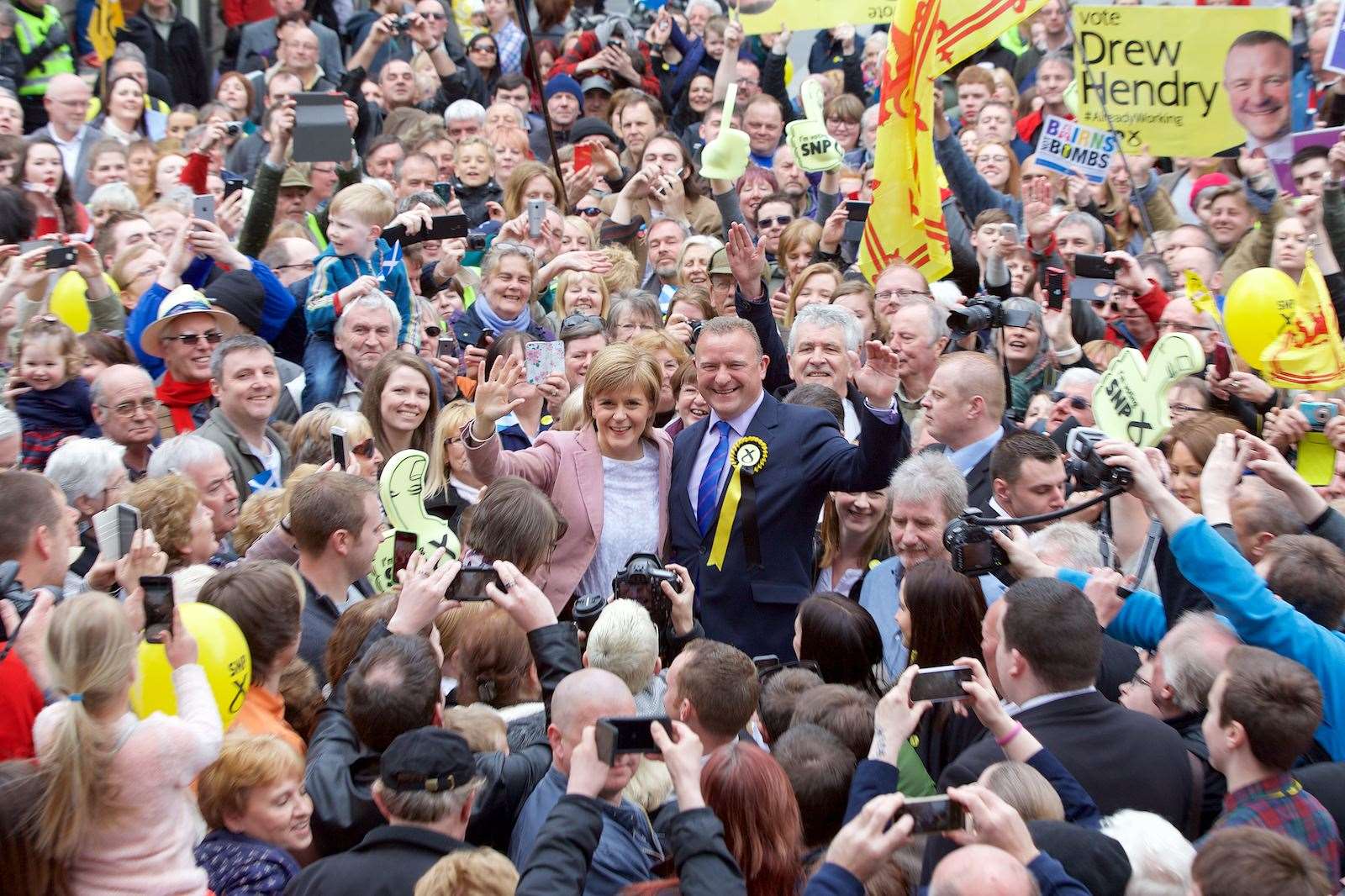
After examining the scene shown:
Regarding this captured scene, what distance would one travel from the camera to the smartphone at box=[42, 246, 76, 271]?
262 inches

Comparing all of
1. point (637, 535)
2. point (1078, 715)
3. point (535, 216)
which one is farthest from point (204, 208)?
point (1078, 715)

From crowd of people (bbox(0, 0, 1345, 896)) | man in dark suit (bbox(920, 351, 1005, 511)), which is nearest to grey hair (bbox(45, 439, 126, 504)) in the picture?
crowd of people (bbox(0, 0, 1345, 896))

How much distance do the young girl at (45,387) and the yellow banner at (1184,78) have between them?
5148 mm

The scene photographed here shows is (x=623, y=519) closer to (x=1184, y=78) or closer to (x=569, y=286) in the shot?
(x=569, y=286)

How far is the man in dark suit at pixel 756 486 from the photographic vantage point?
18.4ft

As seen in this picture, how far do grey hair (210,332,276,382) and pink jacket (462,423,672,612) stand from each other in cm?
101

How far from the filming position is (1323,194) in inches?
284

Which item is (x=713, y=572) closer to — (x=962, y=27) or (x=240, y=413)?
(x=240, y=413)

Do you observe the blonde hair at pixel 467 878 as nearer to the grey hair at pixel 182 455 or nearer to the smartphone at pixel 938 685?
the smartphone at pixel 938 685

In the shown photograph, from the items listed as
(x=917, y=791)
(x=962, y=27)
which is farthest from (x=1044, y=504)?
(x=962, y=27)

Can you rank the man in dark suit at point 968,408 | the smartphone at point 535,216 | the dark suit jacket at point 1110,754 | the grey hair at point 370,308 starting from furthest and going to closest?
the smartphone at point 535,216, the grey hair at point 370,308, the man in dark suit at point 968,408, the dark suit jacket at point 1110,754

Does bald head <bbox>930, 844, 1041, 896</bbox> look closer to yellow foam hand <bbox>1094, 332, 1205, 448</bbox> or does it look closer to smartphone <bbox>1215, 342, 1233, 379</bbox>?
yellow foam hand <bbox>1094, 332, 1205, 448</bbox>

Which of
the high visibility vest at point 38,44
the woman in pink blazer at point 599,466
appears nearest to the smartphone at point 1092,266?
the woman in pink blazer at point 599,466

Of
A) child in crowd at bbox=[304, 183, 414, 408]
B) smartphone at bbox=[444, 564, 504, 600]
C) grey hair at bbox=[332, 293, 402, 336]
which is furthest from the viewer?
child in crowd at bbox=[304, 183, 414, 408]
